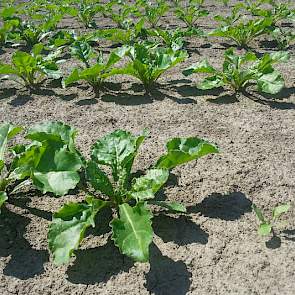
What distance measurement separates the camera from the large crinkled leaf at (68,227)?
1798 millimetres

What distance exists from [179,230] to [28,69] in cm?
218

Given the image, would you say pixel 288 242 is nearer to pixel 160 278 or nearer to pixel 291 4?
pixel 160 278

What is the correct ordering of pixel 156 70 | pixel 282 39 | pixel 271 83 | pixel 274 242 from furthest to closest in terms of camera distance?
pixel 282 39 < pixel 156 70 < pixel 271 83 < pixel 274 242

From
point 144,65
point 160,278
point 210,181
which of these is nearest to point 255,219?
point 210,181

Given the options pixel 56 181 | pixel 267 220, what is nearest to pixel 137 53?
pixel 56 181

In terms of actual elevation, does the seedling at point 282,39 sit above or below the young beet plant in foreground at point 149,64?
below

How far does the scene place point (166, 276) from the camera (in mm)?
1811

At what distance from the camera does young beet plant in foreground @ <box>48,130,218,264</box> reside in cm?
181

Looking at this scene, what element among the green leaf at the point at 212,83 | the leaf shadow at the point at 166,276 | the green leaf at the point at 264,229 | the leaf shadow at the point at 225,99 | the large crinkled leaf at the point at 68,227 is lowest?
the leaf shadow at the point at 225,99

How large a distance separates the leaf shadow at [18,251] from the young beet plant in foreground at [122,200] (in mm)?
153

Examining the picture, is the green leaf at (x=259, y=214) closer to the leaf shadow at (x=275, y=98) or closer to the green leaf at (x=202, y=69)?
the leaf shadow at (x=275, y=98)

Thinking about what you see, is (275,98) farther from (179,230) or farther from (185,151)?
(179,230)

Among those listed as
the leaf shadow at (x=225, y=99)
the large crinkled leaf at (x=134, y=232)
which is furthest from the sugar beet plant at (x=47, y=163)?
the leaf shadow at (x=225, y=99)

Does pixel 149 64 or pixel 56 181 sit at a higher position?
pixel 56 181
